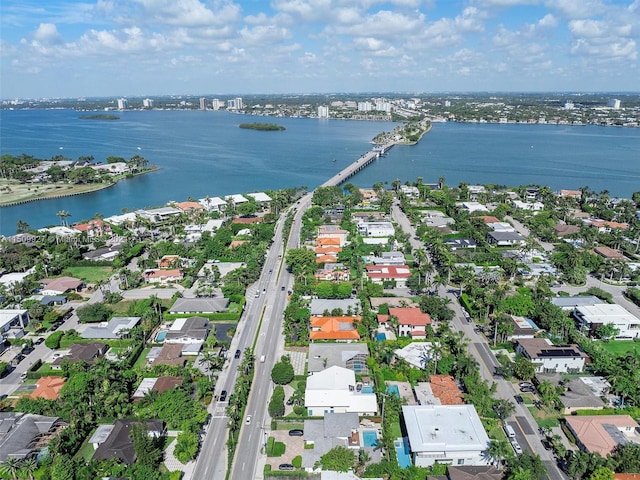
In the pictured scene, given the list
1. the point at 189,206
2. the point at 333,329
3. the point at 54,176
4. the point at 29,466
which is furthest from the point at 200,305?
the point at 54,176

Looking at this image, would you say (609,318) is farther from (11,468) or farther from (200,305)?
(11,468)

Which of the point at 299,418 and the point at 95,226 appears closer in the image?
the point at 299,418

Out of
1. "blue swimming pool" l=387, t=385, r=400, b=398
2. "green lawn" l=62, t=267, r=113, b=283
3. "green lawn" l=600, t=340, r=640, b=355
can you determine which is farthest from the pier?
"blue swimming pool" l=387, t=385, r=400, b=398

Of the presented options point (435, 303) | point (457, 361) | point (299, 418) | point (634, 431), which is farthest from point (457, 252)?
point (299, 418)

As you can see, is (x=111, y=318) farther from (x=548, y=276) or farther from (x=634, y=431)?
(x=548, y=276)

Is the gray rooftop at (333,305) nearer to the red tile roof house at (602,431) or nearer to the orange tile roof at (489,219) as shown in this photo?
the red tile roof house at (602,431)

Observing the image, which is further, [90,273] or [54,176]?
[54,176]

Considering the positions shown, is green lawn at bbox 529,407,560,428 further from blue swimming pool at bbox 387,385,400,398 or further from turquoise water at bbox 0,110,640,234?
turquoise water at bbox 0,110,640,234
